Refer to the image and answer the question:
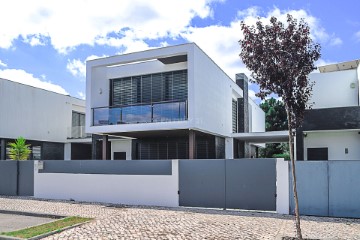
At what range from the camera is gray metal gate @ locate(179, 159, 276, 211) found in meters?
11.6

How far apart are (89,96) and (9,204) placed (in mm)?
7653

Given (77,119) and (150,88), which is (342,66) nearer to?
(150,88)

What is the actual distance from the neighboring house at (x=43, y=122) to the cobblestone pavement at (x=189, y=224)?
13.0 meters

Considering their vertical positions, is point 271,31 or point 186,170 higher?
point 271,31

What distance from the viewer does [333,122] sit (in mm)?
15703

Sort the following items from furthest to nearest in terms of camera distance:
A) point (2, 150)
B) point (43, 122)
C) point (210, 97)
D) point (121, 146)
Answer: point (43, 122) → point (2, 150) → point (121, 146) → point (210, 97)

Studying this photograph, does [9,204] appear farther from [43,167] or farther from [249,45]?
[249,45]

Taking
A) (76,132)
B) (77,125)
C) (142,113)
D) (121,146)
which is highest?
(77,125)

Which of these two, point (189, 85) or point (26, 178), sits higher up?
point (189, 85)

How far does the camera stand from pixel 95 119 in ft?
61.3

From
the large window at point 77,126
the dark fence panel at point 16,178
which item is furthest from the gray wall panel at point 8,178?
the large window at point 77,126

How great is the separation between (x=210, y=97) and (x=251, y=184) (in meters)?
7.49

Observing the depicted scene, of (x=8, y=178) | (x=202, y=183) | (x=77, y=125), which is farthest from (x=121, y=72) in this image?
(x=77, y=125)

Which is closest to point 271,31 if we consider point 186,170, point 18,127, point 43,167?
point 186,170
